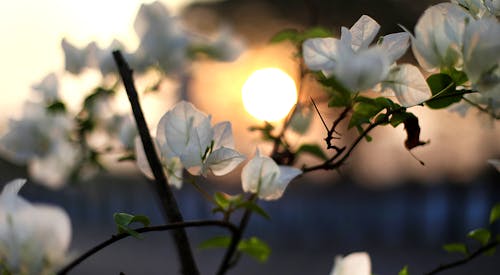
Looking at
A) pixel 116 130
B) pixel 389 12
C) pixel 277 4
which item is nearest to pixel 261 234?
pixel 389 12

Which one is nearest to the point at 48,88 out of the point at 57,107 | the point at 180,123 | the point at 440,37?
the point at 57,107

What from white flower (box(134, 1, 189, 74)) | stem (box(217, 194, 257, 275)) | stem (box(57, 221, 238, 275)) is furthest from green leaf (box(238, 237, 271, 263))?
white flower (box(134, 1, 189, 74))

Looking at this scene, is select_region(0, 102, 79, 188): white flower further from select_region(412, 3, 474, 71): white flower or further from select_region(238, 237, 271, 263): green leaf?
select_region(412, 3, 474, 71): white flower

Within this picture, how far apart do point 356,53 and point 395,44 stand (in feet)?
0.07

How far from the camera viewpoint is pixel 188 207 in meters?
6.07

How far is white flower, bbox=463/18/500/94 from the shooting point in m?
0.32

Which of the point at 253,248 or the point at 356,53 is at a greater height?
the point at 356,53

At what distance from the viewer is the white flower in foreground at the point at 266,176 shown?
393 mm

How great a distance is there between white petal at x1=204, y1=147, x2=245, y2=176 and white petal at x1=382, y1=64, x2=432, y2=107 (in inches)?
3.8

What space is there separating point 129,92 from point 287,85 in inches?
16.1

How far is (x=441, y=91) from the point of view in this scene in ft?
1.22

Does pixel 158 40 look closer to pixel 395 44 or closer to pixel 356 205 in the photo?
pixel 395 44

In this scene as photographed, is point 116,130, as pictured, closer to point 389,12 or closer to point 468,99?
point 468,99

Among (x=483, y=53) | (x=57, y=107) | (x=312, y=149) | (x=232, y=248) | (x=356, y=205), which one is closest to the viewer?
(x=483, y=53)
